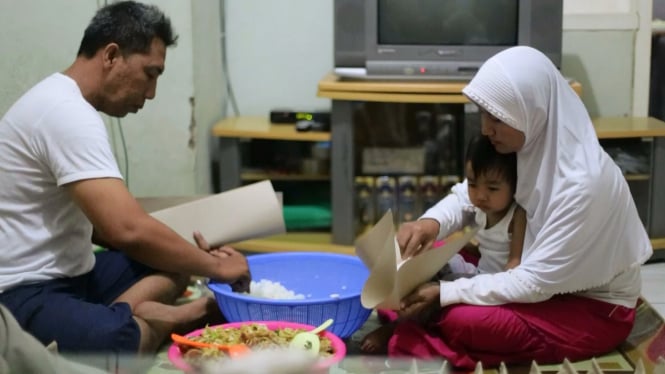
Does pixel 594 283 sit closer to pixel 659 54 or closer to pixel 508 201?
pixel 508 201

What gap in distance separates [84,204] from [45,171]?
0.13m

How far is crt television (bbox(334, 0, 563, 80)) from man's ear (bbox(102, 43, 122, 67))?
1.17 meters

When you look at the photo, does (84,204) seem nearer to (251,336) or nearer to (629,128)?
(251,336)

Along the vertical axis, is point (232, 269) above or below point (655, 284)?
above

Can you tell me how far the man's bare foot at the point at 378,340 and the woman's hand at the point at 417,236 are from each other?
0.18 m

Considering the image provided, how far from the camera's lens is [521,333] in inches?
76.3

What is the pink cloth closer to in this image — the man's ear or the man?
the man

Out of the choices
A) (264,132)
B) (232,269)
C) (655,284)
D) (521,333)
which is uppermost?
(264,132)

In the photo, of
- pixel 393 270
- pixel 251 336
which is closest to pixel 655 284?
pixel 393 270

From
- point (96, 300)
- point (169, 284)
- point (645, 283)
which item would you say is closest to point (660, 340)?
point (645, 283)

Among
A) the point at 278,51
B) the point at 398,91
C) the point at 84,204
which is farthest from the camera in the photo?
the point at 278,51

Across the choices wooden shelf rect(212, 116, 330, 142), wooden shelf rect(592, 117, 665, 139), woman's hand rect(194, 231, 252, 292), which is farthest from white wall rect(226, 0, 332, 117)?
woman's hand rect(194, 231, 252, 292)

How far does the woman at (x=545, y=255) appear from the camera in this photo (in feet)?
6.16

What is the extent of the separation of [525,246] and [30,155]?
112 cm
